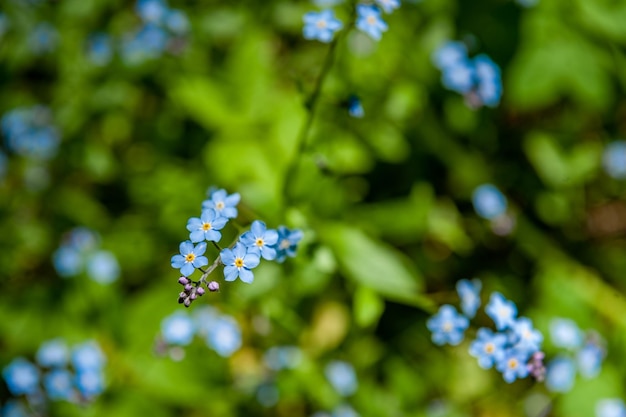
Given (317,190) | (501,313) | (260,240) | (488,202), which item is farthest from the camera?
Answer: (488,202)

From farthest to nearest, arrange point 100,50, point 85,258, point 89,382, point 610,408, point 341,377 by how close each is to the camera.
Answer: point 100,50, point 85,258, point 341,377, point 610,408, point 89,382

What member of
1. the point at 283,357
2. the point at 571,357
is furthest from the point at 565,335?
the point at 283,357

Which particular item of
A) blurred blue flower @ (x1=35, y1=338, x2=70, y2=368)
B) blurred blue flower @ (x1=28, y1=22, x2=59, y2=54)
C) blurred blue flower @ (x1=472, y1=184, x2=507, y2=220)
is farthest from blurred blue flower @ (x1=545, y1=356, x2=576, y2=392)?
blurred blue flower @ (x1=28, y1=22, x2=59, y2=54)

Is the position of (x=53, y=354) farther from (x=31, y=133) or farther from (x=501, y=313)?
(x=501, y=313)

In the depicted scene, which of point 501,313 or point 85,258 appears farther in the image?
point 85,258

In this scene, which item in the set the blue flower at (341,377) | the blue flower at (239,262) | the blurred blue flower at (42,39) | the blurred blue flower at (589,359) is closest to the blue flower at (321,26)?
the blue flower at (239,262)
